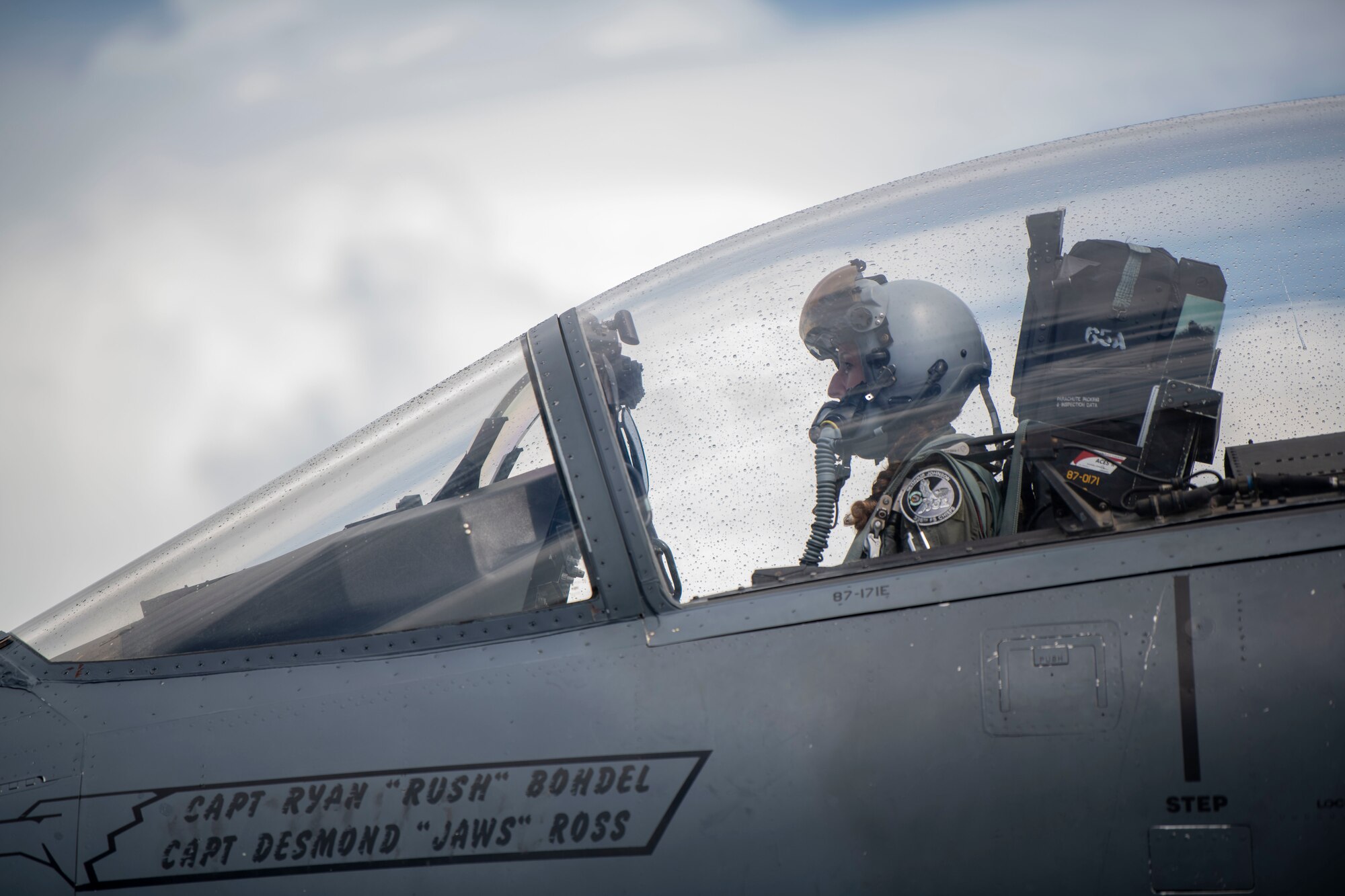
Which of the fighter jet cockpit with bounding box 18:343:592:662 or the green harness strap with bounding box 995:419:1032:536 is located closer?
the fighter jet cockpit with bounding box 18:343:592:662

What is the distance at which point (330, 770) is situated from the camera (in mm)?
1909

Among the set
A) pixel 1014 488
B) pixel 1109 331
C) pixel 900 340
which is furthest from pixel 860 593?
pixel 1109 331

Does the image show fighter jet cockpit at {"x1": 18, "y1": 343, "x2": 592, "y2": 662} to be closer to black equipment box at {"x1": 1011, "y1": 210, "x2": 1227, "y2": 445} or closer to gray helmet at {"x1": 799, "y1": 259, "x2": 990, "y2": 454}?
gray helmet at {"x1": 799, "y1": 259, "x2": 990, "y2": 454}

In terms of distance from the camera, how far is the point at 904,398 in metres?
2.49

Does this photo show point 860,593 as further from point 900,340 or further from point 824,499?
point 900,340

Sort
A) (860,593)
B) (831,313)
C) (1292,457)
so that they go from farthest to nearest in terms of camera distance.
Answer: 1. (831,313)
2. (1292,457)
3. (860,593)

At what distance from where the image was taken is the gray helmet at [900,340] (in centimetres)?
244

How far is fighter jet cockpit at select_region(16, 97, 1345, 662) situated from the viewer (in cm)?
214

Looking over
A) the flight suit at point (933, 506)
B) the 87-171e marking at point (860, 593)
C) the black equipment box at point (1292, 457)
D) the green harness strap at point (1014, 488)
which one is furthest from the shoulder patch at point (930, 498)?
the black equipment box at point (1292, 457)

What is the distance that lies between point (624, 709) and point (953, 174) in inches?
72.5

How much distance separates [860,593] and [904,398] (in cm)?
79

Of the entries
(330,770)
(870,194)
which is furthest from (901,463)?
(330,770)

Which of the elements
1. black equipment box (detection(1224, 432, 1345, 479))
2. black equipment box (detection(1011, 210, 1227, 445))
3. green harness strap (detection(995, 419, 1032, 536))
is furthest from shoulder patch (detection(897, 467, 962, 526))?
black equipment box (detection(1224, 432, 1345, 479))

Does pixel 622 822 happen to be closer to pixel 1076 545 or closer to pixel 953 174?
pixel 1076 545
